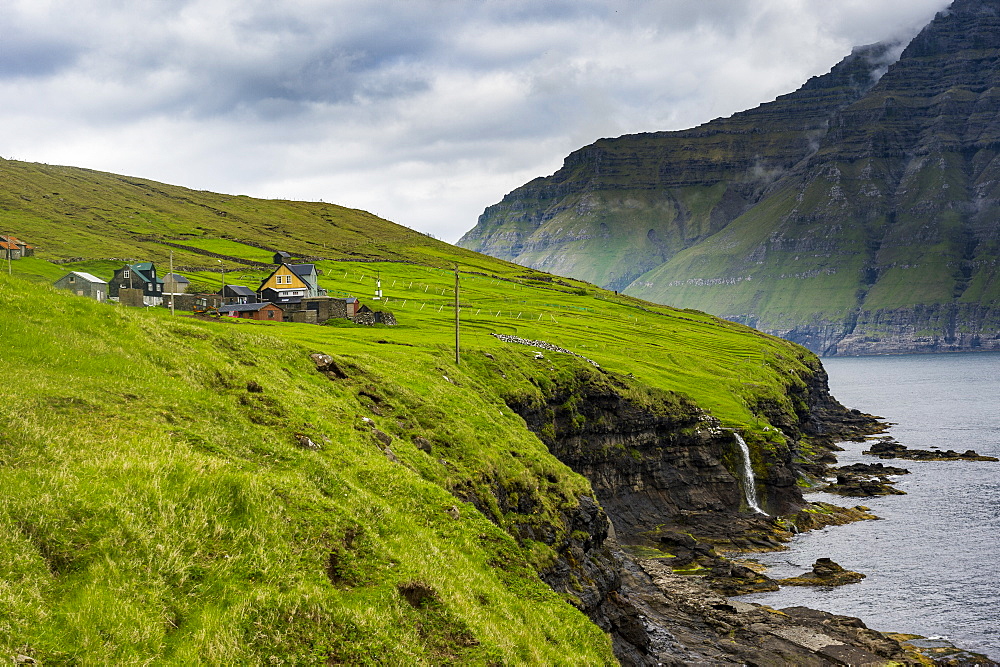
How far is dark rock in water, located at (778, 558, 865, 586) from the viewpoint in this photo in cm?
6162

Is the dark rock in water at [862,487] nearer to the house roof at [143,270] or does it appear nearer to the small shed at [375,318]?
the small shed at [375,318]

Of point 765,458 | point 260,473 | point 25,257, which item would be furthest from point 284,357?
point 25,257

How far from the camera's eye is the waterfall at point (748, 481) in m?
85.3

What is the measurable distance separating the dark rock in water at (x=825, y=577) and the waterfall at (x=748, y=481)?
19429mm

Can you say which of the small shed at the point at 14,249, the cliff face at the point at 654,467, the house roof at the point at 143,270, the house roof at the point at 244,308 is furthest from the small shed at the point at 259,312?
the cliff face at the point at 654,467

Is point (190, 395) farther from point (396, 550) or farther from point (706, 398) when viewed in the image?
point (706, 398)

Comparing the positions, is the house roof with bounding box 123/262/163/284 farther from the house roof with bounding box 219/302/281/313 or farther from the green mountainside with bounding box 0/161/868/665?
the green mountainside with bounding box 0/161/868/665

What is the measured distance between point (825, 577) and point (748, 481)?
25.2 m

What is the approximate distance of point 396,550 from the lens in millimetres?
23031

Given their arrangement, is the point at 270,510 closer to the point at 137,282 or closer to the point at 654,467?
the point at 654,467

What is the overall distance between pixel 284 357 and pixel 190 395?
463 inches

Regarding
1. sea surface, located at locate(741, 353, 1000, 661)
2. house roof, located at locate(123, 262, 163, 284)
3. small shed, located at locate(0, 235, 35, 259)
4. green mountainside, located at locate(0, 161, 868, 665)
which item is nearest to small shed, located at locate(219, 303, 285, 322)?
house roof, located at locate(123, 262, 163, 284)

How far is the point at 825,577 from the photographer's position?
62469 millimetres

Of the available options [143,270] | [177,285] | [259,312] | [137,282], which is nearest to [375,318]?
[259,312]
